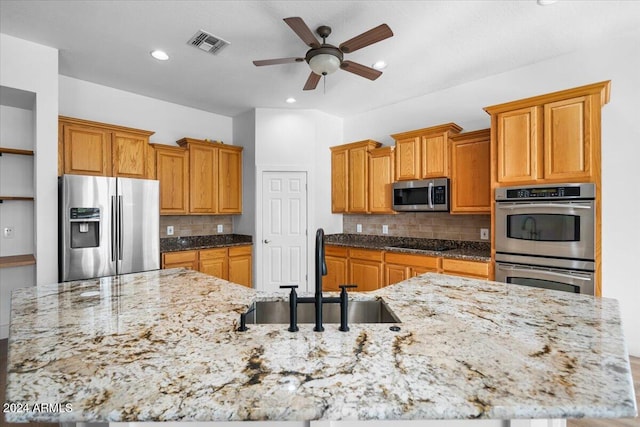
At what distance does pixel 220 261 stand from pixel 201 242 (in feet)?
1.70

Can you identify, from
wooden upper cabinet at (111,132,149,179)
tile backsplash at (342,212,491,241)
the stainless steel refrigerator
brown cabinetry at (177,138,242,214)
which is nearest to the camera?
the stainless steel refrigerator

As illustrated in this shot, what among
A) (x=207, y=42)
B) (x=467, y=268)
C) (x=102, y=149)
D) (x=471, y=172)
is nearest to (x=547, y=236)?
(x=467, y=268)

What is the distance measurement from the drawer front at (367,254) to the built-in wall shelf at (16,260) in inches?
131

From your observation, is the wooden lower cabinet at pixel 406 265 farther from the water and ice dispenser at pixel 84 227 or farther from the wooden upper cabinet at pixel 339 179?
the water and ice dispenser at pixel 84 227

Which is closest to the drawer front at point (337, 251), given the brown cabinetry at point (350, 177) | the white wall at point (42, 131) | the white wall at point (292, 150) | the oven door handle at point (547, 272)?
the white wall at point (292, 150)

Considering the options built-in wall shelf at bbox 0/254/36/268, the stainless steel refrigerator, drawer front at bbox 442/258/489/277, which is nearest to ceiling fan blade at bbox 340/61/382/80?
drawer front at bbox 442/258/489/277

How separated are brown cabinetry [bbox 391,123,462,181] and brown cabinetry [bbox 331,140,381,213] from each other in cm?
52

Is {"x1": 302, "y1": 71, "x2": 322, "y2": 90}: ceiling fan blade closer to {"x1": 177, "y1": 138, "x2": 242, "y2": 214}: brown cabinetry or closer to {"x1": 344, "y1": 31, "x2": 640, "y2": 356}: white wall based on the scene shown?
{"x1": 177, "y1": 138, "x2": 242, "y2": 214}: brown cabinetry

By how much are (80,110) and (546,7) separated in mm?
4660

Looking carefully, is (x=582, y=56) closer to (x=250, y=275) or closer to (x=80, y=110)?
(x=250, y=275)

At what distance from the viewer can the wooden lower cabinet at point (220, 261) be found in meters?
3.83

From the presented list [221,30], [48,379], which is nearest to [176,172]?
[221,30]

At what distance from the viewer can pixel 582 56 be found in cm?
300

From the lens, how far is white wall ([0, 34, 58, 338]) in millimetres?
2730
